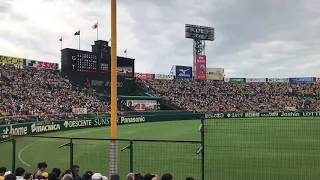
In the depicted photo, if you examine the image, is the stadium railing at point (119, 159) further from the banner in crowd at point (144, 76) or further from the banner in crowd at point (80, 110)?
the banner in crowd at point (144, 76)

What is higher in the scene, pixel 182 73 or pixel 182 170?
pixel 182 73

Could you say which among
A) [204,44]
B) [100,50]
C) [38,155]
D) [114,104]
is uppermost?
[204,44]

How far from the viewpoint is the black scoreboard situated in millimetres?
48250

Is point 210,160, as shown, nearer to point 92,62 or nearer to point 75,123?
point 75,123

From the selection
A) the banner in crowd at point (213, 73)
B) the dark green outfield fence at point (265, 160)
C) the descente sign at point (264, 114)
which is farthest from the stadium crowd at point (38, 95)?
the banner in crowd at point (213, 73)

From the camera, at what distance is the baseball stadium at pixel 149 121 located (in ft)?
40.0

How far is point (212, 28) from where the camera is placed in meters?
84.2

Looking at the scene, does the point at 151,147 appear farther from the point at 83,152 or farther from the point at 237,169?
the point at 237,169

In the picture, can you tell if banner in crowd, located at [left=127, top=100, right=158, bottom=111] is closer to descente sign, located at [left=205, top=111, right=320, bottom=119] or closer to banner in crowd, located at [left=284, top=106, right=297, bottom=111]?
descente sign, located at [left=205, top=111, right=320, bottom=119]

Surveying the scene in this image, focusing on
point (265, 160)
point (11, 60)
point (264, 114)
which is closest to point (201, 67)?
point (264, 114)

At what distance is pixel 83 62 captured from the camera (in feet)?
163

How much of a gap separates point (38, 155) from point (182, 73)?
6069 cm

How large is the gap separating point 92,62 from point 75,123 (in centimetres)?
1699

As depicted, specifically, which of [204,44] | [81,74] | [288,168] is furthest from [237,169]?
[204,44]
